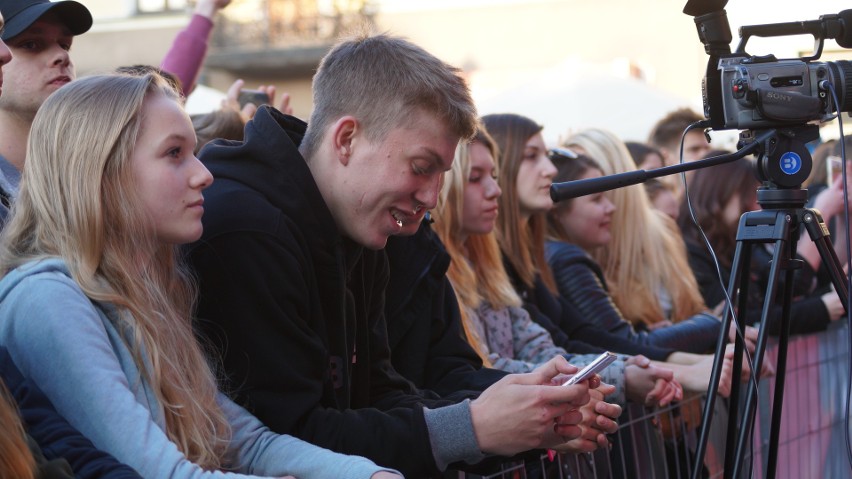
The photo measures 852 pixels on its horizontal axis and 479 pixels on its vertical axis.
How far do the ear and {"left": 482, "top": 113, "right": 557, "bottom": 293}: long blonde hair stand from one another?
175 cm

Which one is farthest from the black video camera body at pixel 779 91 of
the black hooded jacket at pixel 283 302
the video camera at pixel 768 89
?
the black hooded jacket at pixel 283 302

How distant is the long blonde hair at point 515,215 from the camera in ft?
14.2

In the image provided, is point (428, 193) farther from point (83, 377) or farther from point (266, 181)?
point (83, 377)

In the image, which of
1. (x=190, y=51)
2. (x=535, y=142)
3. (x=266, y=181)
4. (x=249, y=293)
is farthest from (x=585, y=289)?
(x=249, y=293)

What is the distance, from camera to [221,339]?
241 centimetres

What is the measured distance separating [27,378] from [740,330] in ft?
5.73

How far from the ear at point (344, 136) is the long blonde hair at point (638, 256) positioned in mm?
2580

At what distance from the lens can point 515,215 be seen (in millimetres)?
4426

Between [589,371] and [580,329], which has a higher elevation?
[589,371]

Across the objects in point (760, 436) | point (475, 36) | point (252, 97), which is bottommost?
point (475, 36)

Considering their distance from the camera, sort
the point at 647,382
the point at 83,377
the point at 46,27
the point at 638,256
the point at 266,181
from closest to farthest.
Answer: the point at 83,377, the point at 266,181, the point at 647,382, the point at 46,27, the point at 638,256

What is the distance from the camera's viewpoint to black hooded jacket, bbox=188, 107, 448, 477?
2365 millimetres

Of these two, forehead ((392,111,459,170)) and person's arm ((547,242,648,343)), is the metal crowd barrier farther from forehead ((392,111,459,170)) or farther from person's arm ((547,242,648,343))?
forehead ((392,111,459,170))

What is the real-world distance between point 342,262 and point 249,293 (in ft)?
0.90
